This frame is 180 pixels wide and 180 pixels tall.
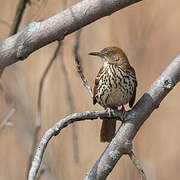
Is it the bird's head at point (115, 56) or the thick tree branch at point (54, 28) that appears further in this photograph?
the bird's head at point (115, 56)

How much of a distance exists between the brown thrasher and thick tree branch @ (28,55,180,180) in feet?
2.58

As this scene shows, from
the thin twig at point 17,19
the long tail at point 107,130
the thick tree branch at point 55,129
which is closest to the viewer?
the thick tree branch at point 55,129

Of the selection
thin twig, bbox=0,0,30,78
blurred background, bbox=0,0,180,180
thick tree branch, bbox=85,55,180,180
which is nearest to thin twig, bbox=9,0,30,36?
thin twig, bbox=0,0,30,78

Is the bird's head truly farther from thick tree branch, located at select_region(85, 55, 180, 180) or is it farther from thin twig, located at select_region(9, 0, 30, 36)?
thick tree branch, located at select_region(85, 55, 180, 180)

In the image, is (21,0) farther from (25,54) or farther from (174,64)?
(174,64)

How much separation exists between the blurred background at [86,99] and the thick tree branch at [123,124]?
38.2 inches

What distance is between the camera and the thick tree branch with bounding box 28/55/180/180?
214 cm

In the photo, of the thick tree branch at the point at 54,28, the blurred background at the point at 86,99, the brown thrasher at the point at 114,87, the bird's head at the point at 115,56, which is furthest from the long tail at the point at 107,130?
the thick tree branch at the point at 54,28

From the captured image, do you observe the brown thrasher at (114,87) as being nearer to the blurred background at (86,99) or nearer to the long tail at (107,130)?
the long tail at (107,130)

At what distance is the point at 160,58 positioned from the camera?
Answer: 18.4ft

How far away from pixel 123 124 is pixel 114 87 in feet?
3.22

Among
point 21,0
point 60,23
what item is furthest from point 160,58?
point 60,23

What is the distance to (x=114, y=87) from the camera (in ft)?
10.7

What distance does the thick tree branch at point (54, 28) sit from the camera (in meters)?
2.12
